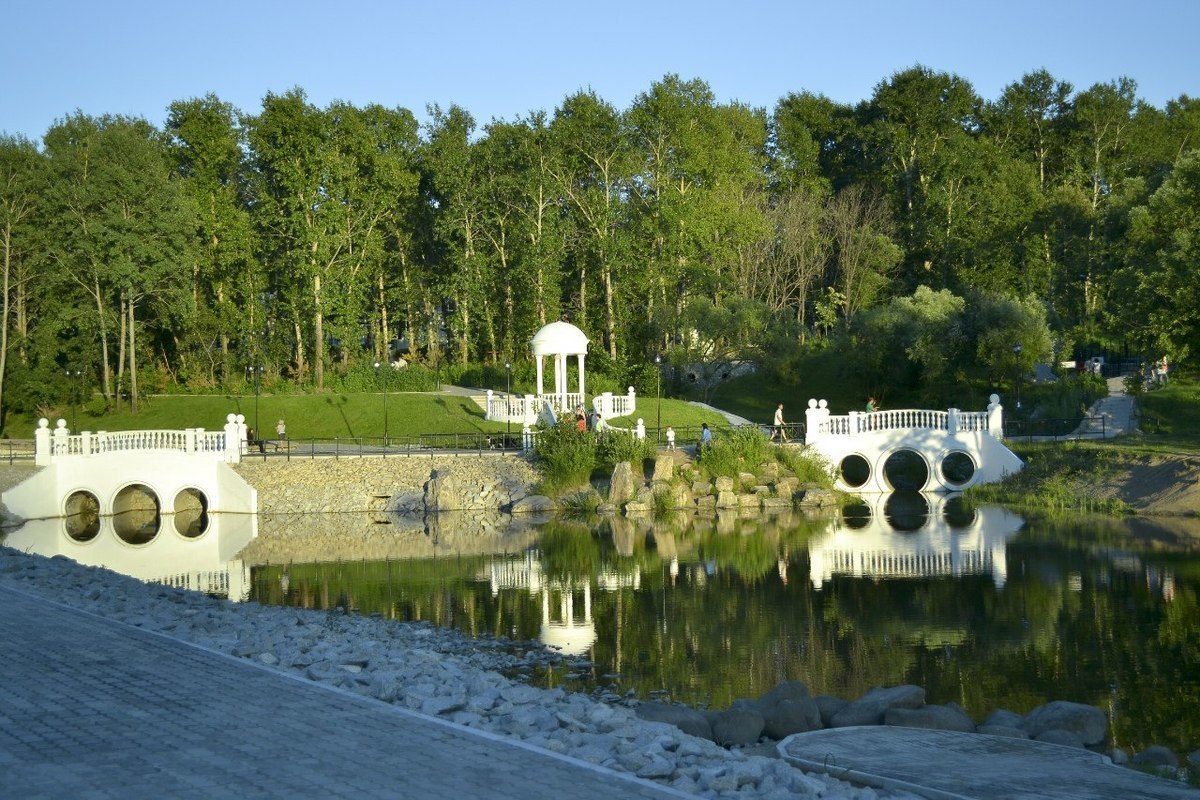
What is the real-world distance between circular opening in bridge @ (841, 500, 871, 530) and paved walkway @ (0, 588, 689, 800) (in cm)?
2402

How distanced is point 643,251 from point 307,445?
2009 centimetres

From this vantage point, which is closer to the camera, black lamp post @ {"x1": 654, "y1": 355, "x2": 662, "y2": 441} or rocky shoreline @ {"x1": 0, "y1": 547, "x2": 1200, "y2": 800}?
rocky shoreline @ {"x1": 0, "y1": 547, "x2": 1200, "y2": 800}

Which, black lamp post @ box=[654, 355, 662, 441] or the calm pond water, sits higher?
black lamp post @ box=[654, 355, 662, 441]

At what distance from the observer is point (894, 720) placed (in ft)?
42.5

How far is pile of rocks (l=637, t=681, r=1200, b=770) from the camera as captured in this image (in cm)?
1259

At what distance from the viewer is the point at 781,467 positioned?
4091 cm

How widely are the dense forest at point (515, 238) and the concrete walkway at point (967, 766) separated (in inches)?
1594

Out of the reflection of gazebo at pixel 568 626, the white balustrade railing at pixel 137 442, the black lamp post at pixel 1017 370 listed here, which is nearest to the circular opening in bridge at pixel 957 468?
the black lamp post at pixel 1017 370

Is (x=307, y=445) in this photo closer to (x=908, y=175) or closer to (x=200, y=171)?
(x=200, y=171)

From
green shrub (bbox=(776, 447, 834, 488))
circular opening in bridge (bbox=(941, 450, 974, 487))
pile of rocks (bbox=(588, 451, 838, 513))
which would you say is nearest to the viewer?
pile of rocks (bbox=(588, 451, 838, 513))

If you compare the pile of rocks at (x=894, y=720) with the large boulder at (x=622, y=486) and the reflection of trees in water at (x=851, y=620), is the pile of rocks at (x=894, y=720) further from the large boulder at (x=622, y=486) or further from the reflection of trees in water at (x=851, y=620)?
the large boulder at (x=622, y=486)

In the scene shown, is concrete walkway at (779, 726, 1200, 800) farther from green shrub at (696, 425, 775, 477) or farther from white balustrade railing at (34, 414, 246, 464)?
white balustrade railing at (34, 414, 246, 464)

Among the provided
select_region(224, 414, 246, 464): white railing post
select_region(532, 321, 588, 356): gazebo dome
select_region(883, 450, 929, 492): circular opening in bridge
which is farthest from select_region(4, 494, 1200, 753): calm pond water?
select_region(532, 321, 588, 356): gazebo dome

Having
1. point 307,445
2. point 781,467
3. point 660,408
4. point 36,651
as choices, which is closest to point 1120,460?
point 781,467
